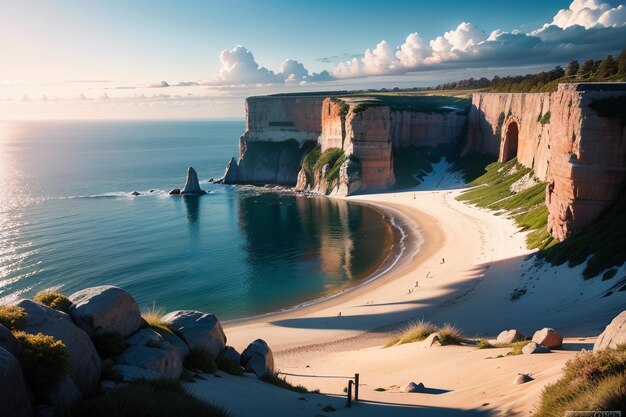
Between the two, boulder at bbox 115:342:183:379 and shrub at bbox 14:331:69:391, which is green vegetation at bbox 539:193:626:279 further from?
shrub at bbox 14:331:69:391

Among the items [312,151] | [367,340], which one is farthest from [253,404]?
[312,151]

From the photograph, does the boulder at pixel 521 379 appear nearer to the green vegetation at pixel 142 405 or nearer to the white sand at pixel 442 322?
the white sand at pixel 442 322

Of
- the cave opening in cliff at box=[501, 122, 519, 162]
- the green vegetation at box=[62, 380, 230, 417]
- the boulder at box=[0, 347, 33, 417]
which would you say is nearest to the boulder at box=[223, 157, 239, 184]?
the cave opening in cliff at box=[501, 122, 519, 162]

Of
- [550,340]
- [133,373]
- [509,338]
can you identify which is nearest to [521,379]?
[550,340]

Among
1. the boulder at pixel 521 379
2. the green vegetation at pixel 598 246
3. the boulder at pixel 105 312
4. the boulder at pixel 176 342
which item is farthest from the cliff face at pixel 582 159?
the boulder at pixel 105 312

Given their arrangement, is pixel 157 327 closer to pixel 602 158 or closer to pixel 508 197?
pixel 602 158

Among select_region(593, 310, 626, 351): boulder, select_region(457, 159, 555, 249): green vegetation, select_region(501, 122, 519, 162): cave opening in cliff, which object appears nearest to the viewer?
select_region(593, 310, 626, 351): boulder
